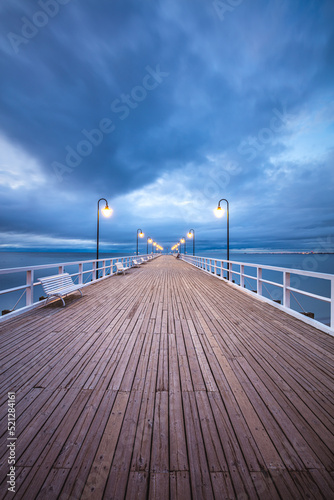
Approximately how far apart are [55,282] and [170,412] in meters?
4.78

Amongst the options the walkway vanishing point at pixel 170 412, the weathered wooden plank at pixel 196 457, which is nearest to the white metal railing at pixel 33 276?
the walkway vanishing point at pixel 170 412

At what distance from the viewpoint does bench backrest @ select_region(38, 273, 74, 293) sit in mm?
5102

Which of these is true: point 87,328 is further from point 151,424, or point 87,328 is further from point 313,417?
point 313,417

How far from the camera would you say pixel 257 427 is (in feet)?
5.43

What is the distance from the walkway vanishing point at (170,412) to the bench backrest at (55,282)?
1.62m

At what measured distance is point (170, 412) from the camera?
1.81 m

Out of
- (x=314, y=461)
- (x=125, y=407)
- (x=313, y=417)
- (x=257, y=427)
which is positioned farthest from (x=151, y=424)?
(x=313, y=417)

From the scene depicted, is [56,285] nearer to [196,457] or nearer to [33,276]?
[196,457]

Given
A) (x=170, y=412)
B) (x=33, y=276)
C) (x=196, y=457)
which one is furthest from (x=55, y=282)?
(x=33, y=276)

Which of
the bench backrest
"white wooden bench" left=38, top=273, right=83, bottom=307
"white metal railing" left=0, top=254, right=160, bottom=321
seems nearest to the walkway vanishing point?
"white metal railing" left=0, top=254, right=160, bottom=321

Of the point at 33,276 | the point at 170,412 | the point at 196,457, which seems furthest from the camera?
the point at 33,276

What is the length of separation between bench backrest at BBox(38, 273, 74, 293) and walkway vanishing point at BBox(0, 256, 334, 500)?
1.62 m

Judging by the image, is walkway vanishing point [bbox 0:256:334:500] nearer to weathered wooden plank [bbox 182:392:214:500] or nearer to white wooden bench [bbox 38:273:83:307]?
weathered wooden plank [bbox 182:392:214:500]

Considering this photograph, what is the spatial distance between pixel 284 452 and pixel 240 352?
136 cm
